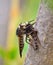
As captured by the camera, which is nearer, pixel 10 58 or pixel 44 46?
pixel 44 46

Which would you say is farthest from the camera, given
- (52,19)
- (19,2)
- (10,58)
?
(19,2)

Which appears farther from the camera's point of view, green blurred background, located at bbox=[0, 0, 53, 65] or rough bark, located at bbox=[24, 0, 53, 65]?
green blurred background, located at bbox=[0, 0, 53, 65]

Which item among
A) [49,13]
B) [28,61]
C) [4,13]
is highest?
[4,13]

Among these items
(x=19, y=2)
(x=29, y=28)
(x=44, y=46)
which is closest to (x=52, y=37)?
(x=44, y=46)

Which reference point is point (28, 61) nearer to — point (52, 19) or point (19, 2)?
point (52, 19)

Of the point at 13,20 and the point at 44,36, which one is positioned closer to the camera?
the point at 44,36

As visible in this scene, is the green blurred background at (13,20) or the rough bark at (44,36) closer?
the rough bark at (44,36)

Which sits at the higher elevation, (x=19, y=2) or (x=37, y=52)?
(x=19, y=2)

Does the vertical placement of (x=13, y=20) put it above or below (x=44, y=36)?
above
